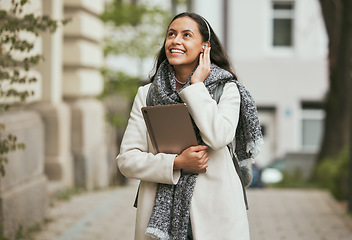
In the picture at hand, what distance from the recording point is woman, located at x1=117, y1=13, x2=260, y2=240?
3.69m

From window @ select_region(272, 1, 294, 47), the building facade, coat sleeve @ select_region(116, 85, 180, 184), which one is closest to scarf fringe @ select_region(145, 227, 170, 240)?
coat sleeve @ select_region(116, 85, 180, 184)

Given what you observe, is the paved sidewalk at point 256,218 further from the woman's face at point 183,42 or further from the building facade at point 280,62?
the building facade at point 280,62

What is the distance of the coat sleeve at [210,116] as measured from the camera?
12.0ft

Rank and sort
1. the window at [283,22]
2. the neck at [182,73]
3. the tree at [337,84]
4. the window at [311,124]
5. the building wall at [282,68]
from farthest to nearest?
the window at [311,124] → the window at [283,22] → the building wall at [282,68] → the tree at [337,84] → the neck at [182,73]

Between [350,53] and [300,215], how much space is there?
17.3 feet

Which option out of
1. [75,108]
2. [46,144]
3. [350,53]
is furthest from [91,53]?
[350,53]

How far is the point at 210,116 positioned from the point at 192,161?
0.75ft

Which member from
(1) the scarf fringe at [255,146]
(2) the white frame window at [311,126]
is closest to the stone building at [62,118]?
(1) the scarf fringe at [255,146]

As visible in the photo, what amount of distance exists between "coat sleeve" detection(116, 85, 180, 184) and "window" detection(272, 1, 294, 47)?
2270cm

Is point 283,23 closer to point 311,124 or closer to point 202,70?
point 311,124

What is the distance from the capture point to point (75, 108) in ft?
40.2

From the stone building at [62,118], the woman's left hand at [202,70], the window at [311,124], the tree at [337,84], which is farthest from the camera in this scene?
the window at [311,124]

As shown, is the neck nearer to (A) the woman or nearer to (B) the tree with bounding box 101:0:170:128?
(A) the woman

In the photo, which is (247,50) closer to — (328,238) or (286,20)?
→ (286,20)
